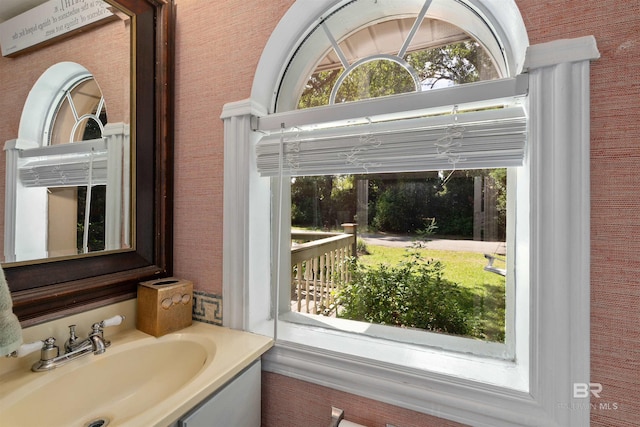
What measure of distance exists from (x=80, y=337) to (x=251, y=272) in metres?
0.55

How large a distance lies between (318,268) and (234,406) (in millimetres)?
539

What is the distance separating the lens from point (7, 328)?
1.98 feet

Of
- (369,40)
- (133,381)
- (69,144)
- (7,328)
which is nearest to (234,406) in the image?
(133,381)

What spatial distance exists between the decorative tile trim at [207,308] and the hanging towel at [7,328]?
0.53 meters

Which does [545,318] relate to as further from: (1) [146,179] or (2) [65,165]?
(2) [65,165]

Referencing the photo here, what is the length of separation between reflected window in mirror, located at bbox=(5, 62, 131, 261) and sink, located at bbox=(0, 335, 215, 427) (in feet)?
1.14

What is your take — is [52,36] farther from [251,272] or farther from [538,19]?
[538,19]

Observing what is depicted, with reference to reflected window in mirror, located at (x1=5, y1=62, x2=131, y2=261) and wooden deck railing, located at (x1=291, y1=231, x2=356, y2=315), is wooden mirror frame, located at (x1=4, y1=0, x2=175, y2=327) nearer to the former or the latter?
reflected window in mirror, located at (x1=5, y1=62, x2=131, y2=261)

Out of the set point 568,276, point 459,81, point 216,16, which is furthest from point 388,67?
point 568,276

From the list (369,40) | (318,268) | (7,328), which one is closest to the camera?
(7,328)

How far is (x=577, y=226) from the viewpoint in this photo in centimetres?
67

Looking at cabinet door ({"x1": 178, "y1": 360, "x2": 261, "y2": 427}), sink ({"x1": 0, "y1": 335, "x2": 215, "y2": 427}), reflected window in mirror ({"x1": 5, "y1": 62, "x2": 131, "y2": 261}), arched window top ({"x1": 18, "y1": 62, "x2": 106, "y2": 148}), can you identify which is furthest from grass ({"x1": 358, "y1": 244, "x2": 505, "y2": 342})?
arched window top ({"x1": 18, "y1": 62, "x2": 106, "y2": 148})

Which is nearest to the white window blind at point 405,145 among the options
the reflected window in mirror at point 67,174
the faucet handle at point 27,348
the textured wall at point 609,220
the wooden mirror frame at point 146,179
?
the textured wall at point 609,220

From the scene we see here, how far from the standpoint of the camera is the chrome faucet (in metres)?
0.77
